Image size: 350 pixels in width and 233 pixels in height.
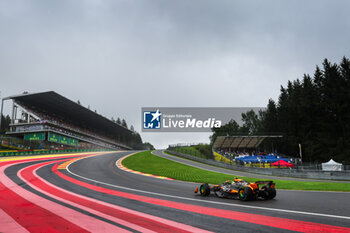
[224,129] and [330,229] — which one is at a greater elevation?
[224,129]

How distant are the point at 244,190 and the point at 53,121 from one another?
65.1 meters

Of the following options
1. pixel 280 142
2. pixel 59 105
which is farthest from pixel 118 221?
pixel 59 105

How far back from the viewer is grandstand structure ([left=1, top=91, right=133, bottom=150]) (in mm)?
58406

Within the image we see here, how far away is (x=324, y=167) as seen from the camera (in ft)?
90.1

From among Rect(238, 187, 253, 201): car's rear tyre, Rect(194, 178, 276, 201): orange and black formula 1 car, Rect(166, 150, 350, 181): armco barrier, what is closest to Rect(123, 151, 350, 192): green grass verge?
Rect(194, 178, 276, 201): orange and black formula 1 car

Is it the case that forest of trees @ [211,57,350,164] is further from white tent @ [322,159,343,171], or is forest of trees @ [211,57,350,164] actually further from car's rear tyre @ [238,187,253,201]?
car's rear tyre @ [238,187,253,201]

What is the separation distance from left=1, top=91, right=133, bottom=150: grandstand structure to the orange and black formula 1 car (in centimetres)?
4958

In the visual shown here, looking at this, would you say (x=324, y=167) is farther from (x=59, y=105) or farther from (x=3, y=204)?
(x=59, y=105)

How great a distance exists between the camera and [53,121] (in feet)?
208

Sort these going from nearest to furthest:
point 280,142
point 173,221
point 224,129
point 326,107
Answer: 1. point 173,221
2. point 326,107
3. point 280,142
4. point 224,129

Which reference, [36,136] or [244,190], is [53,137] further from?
[244,190]

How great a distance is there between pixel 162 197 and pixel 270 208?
4.52m

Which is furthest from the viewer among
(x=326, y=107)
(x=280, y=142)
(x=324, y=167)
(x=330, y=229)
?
(x=280, y=142)

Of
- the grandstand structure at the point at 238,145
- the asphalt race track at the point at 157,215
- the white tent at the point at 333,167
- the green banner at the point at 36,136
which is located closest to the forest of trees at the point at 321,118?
the grandstand structure at the point at 238,145
